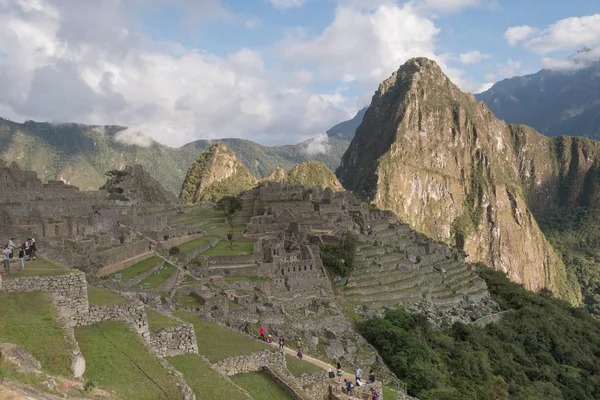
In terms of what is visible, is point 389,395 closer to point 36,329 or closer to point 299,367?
point 299,367

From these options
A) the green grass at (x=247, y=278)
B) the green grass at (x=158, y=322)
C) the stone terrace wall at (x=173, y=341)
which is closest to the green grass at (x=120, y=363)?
the stone terrace wall at (x=173, y=341)

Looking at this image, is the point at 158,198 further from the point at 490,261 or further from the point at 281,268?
the point at 490,261

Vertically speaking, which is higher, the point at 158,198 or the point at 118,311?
the point at 158,198

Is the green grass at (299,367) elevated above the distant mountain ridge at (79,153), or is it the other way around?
the distant mountain ridge at (79,153)

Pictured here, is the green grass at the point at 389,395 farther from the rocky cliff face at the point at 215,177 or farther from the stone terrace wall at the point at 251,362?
the rocky cliff face at the point at 215,177

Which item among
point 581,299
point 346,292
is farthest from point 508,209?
point 346,292

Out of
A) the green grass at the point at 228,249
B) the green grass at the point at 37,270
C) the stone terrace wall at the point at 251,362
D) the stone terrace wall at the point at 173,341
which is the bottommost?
the stone terrace wall at the point at 251,362
